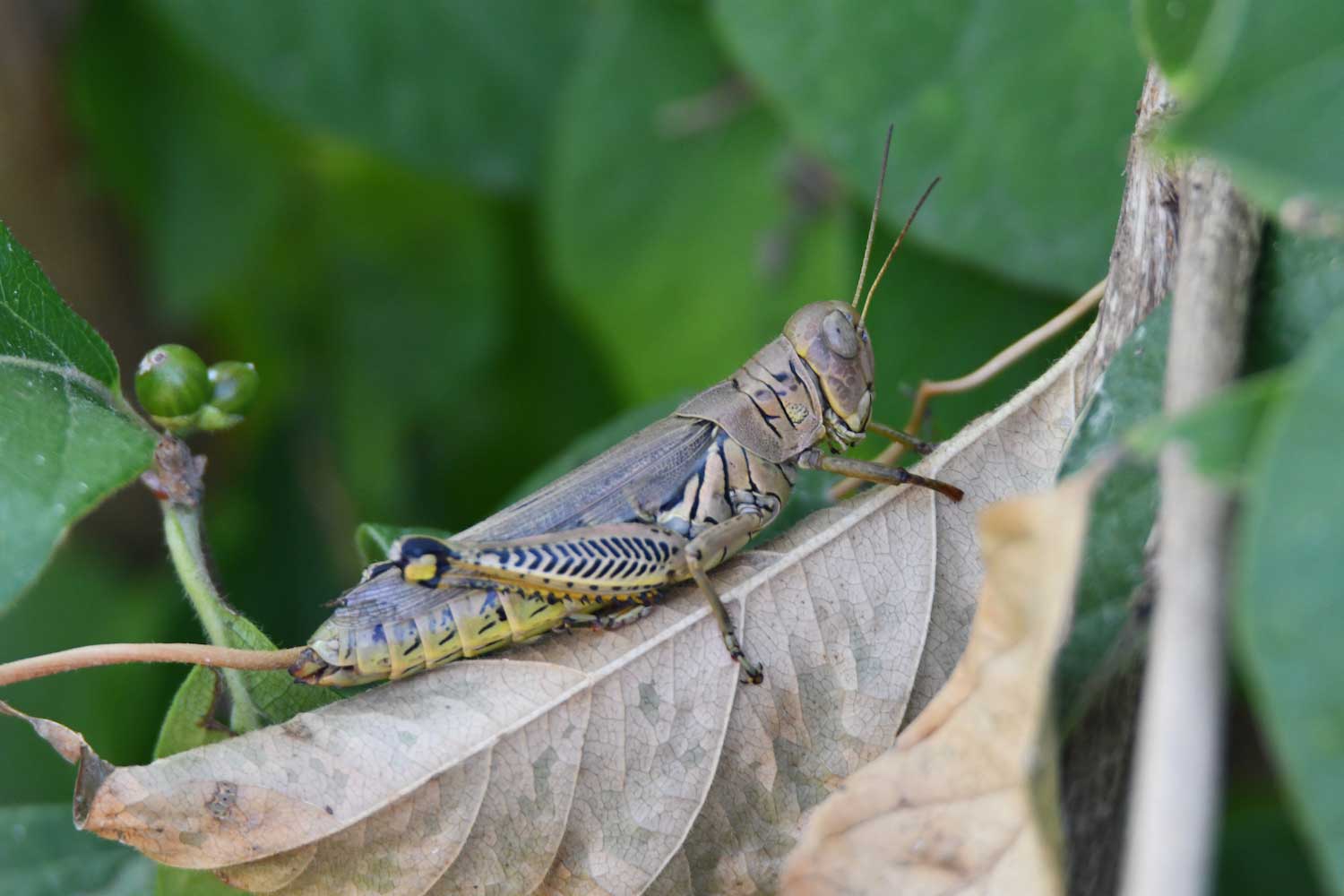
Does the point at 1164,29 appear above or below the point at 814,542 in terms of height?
above

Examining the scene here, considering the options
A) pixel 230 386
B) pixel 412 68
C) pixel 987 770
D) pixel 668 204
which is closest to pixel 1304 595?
pixel 987 770

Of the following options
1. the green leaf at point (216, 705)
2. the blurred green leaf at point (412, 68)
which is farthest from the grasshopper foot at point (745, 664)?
the blurred green leaf at point (412, 68)

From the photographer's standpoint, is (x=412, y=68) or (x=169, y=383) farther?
(x=412, y=68)

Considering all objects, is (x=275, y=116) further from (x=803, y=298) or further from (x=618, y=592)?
(x=618, y=592)

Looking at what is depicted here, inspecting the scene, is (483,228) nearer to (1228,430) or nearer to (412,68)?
(412,68)

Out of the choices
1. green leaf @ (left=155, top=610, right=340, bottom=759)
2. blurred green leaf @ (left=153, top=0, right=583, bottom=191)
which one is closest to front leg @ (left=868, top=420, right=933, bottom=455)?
green leaf @ (left=155, top=610, right=340, bottom=759)

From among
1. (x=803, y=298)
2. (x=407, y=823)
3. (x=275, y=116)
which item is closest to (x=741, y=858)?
(x=407, y=823)
